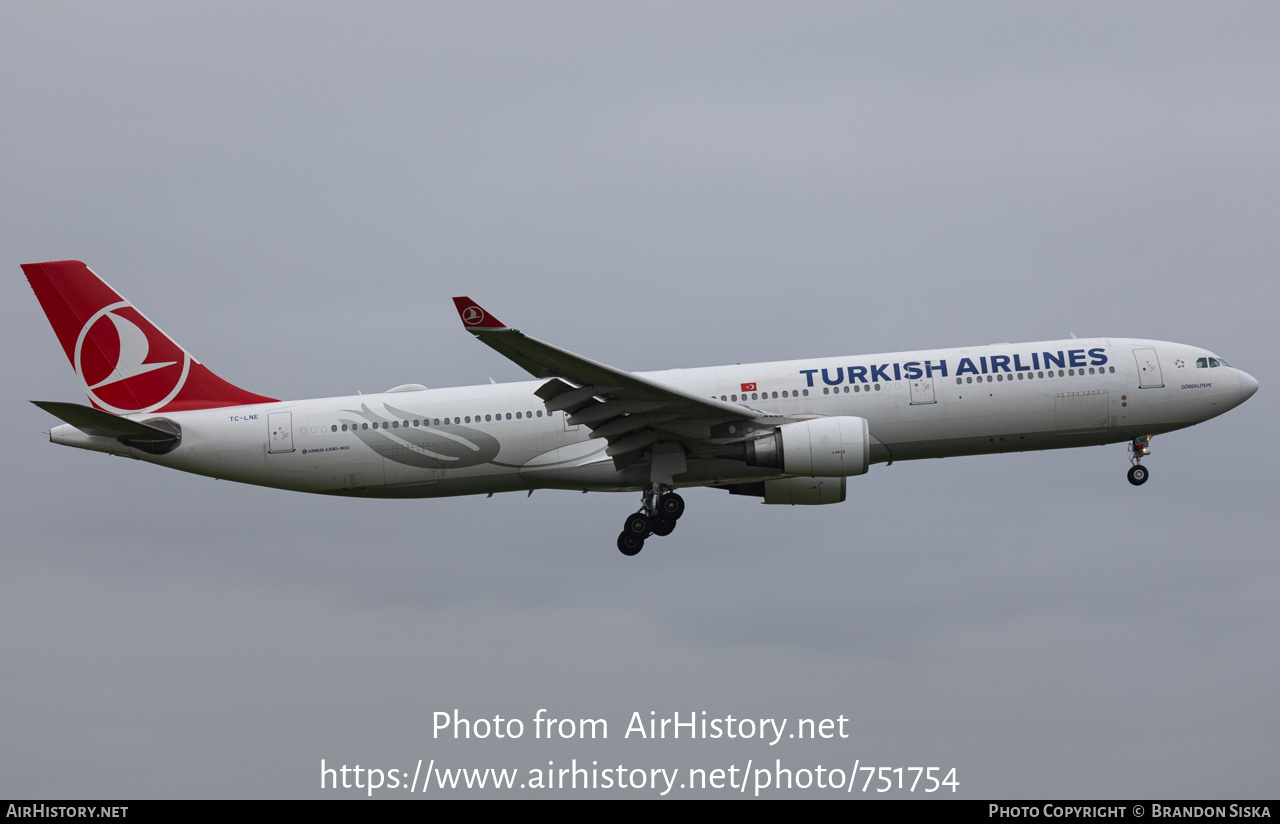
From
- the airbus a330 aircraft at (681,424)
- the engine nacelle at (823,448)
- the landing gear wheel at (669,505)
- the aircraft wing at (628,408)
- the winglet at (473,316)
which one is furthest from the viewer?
the landing gear wheel at (669,505)

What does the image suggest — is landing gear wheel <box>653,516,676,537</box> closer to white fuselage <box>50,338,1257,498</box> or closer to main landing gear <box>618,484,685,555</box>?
main landing gear <box>618,484,685,555</box>

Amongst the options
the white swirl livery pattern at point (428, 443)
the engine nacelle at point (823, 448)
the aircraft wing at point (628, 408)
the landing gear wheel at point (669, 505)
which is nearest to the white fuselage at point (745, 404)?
the white swirl livery pattern at point (428, 443)

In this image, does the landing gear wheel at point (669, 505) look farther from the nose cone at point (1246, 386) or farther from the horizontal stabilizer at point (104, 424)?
the nose cone at point (1246, 386)

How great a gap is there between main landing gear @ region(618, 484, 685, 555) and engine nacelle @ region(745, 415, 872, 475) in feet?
11.9

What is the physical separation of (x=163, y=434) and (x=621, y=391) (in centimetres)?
1316

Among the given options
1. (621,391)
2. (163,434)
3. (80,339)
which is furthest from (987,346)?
(80,339)

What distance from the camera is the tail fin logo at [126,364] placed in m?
38.0

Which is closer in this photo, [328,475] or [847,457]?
[847,457]

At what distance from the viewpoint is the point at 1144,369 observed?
3625 centimetres

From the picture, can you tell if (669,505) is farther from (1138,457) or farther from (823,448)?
(1138,457)

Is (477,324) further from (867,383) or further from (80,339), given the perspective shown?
(80,339)

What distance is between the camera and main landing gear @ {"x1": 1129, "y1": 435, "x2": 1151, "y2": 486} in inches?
1454

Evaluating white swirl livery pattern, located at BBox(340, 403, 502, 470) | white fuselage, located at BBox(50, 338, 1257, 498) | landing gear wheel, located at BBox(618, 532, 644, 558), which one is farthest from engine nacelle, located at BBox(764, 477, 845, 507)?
white swirl livery pattern, located at BBox(340, 403, 502, 470)

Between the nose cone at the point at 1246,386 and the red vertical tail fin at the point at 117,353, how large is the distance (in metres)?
27.9
